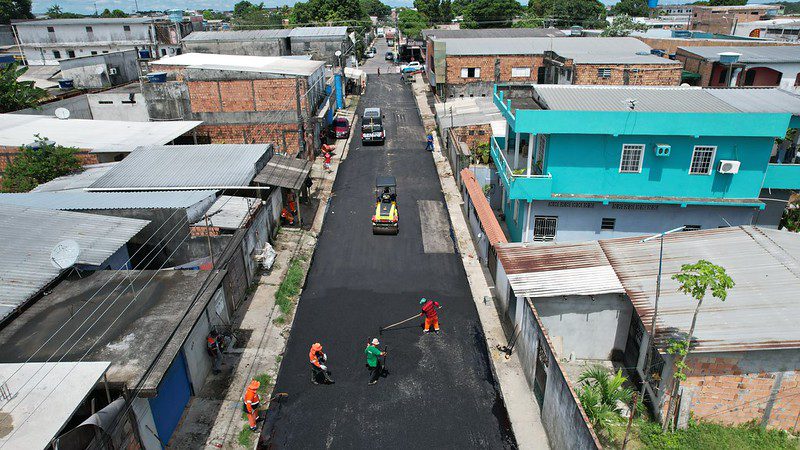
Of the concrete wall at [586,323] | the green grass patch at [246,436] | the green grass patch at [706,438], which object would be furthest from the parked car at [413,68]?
the green grass patch at [706,438]

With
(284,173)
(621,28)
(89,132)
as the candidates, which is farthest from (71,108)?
(621,28)

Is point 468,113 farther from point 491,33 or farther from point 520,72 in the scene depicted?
Result: point 491,33

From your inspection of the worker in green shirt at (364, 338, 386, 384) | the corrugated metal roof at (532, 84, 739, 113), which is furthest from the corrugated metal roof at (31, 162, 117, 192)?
the corrugated metal roof at (532, 84, 739, 113)

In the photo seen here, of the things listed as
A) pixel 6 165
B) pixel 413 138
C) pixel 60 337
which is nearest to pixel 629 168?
pixel 60 337

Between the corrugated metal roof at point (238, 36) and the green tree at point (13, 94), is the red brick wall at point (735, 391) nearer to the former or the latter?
the green tree at point (13, 94)

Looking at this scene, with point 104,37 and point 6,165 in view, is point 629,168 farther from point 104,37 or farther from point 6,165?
point 104,37

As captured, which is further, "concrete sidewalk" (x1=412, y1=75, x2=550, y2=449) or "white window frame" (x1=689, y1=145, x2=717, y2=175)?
"white window frame" (x1=689, y1=145, x2=717, y2=175)

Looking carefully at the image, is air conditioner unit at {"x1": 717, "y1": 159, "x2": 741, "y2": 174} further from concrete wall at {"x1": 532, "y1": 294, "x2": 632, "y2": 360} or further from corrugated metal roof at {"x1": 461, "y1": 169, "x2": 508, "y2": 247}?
corrugated metal roof at {"x1": 461, "y1": 169, "x2": 508, "y2": 247}
